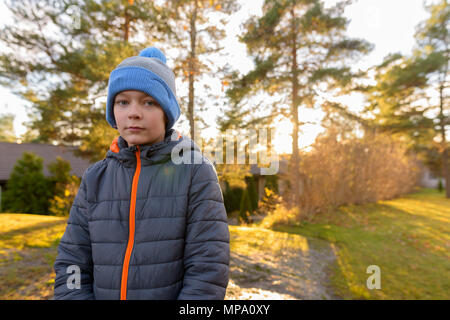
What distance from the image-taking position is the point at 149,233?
1.19 meters

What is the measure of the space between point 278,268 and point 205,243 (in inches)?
151

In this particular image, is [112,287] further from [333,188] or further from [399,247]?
[333,188]

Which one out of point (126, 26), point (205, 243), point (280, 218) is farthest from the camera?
point (280, 218)

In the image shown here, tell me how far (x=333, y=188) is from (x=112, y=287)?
1175 centimetres

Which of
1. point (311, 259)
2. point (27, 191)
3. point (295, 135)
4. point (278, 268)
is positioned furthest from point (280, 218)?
point (27, 191)

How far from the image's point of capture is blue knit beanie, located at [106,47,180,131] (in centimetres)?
128

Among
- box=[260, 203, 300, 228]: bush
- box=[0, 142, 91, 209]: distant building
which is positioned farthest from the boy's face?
box=[0, 142, 91, 209]: distant building

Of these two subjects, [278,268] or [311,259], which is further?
[311,259]

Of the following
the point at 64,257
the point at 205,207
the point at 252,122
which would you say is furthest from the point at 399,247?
the point at 64,257

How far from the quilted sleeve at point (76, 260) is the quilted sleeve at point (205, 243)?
54 centimetres

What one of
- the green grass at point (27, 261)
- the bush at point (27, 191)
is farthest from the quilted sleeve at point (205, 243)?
the bush at point (27, 191)

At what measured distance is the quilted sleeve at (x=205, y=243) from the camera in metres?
1.10

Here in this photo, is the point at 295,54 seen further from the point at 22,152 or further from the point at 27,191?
the point at 22,152

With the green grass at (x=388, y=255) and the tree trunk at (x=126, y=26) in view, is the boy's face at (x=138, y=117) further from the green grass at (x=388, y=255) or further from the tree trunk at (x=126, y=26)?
the tree trunk at (x=126, y=26)
